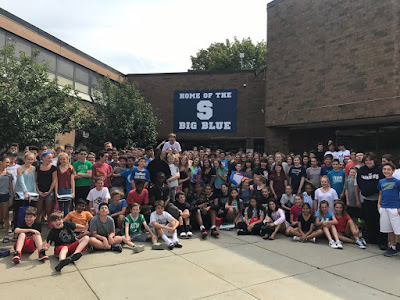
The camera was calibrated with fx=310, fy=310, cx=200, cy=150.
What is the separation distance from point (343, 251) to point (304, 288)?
88.0 inches

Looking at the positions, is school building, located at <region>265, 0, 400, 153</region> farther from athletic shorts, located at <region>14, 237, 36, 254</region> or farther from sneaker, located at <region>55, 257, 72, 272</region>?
athletic shorts, located at <region>14, 237, 36, 254</region>

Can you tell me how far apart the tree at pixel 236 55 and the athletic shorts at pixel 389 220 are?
1135 inches

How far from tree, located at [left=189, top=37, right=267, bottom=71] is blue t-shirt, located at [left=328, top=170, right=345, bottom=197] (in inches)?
1069

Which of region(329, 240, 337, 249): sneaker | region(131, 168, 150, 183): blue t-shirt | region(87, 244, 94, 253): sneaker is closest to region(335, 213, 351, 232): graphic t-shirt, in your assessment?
region(329, 240, 337, 249): sneaker

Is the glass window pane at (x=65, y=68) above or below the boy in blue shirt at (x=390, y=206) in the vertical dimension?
above

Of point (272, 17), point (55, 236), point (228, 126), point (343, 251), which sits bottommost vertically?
point (343, 251)

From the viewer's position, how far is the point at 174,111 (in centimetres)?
1822

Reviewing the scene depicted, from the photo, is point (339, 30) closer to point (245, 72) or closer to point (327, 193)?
point (245, 72)

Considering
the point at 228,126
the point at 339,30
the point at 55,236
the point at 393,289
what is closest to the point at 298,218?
the point at 393,289

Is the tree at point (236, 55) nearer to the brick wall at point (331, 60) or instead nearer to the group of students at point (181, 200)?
the brick wall at point (331, 60)

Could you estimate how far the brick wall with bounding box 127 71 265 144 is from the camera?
682 inches

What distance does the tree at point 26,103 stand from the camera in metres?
8.44

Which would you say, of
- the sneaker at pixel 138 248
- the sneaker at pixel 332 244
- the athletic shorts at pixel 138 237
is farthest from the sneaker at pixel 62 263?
the sneaker at pixel 332 244

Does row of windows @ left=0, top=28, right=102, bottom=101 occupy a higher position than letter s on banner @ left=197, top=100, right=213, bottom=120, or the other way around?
row of windows @ left=0, top=28, right=102, bottom=101
